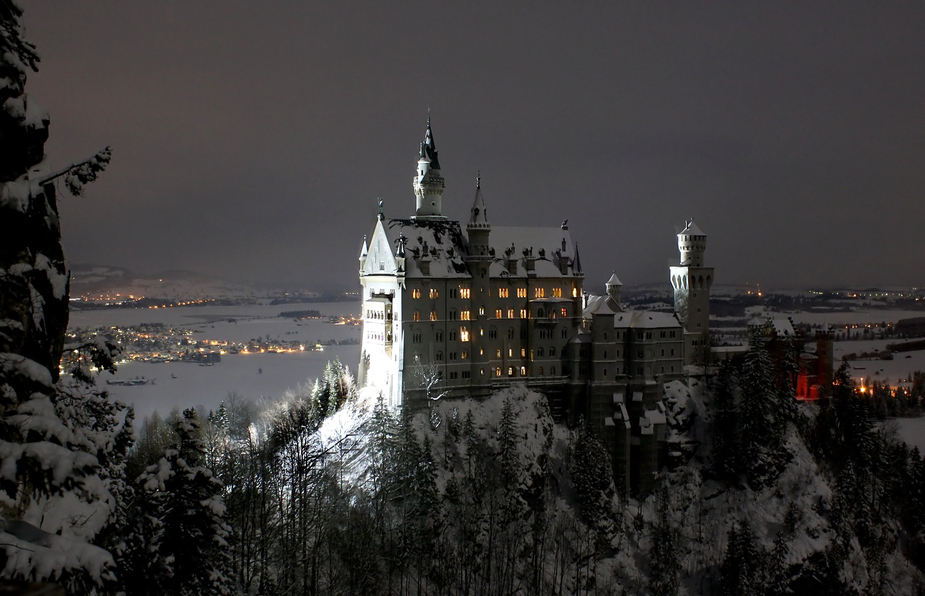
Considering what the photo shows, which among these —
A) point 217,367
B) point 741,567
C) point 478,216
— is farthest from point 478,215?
point 217,367

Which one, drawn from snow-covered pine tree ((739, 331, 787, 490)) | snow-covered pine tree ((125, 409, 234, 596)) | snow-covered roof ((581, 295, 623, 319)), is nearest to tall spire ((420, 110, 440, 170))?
snow-covered roof ((581, 295, 623, 319))

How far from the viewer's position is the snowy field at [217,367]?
96.9 m

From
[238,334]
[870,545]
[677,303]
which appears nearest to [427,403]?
[677,303]

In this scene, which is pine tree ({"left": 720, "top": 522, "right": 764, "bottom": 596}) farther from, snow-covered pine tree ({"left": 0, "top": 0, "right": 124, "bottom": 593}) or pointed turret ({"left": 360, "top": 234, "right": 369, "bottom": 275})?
snow-covered pine tree ({"left": 0, "top": 0, "right": 124, "bottom": 593})

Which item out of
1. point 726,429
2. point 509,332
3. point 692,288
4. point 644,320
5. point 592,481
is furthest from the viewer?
point 692,288

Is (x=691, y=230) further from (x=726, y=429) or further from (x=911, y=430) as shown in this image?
(x=911, y=430)

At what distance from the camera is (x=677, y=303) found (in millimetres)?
91000

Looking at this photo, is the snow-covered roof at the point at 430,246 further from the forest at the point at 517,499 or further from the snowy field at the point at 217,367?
the snowy field at the point at 217,367

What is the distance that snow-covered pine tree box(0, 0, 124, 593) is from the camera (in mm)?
10148

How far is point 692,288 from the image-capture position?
8988 cm

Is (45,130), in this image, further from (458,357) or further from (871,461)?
(871,461)

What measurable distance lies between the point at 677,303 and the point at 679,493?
23823 millimetres

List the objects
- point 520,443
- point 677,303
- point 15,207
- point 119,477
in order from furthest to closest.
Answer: point 677,303 → point 520,443 → point 119,477 → point 15,207

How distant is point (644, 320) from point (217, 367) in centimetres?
7366
